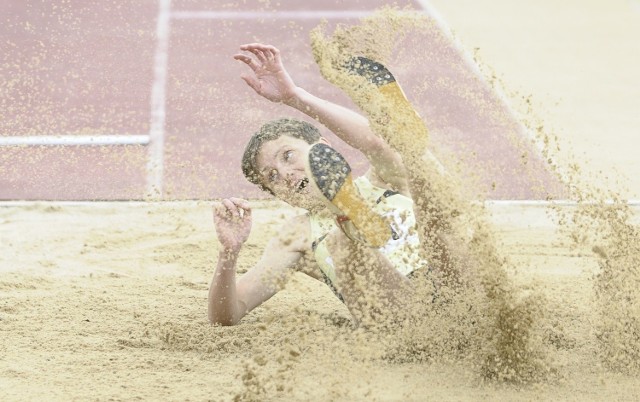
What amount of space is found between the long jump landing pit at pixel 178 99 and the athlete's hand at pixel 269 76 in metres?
1.02

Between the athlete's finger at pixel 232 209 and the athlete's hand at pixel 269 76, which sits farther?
the athlete's hand at pixel 269 76

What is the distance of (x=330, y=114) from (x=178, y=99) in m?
3.13

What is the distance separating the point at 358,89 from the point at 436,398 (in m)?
1.08

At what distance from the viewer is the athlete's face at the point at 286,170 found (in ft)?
13.4

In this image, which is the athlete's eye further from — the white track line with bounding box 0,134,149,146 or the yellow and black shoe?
the white track line with bounding box 0,134,149,146

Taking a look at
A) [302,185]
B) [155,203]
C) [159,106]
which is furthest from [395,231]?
[159,106]

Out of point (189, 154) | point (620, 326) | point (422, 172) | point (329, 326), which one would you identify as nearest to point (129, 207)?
point (189, 154)

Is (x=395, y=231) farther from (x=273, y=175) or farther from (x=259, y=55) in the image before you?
(x=259, y=55)

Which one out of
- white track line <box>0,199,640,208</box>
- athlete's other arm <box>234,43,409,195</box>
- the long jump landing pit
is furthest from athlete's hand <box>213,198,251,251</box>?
white track line <box>0,199,640,208</box>

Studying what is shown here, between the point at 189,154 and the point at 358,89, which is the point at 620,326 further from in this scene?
the point at 189,154

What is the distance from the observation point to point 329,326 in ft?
14.1

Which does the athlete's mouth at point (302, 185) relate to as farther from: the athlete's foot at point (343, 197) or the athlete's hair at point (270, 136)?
the athlete's foot at point (343, 197)

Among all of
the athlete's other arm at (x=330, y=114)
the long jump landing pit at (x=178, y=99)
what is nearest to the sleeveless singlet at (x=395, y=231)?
the athlete's other arm at (x=330, y=114)

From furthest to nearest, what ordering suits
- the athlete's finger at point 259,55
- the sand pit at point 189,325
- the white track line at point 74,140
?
the white track line at point 74,140
the athlete's finger at point 259,55
the sand pit at point 189,325
